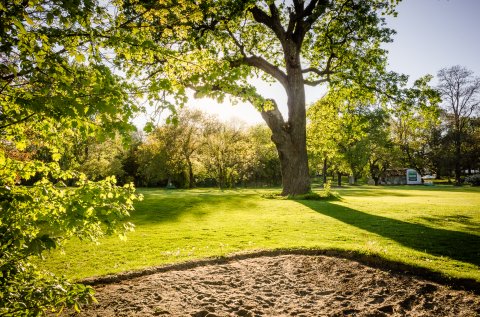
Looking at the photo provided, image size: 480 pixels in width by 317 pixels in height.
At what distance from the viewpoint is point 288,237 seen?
10.3 m

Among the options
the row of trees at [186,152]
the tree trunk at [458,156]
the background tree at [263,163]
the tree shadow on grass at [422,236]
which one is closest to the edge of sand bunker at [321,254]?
the tree shadow on grass at [422,236]

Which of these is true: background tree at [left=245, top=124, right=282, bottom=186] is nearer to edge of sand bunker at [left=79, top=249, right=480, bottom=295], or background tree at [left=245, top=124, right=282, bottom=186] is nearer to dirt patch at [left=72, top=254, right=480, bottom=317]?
edge of sand bunker at [left=79, top=249, right=480, bottom=295]

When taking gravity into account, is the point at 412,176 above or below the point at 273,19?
below

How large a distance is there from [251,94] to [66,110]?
294 centimetres

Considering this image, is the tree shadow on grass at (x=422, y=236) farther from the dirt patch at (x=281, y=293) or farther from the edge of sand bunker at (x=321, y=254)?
the dirt patch at (x=281, y=293)

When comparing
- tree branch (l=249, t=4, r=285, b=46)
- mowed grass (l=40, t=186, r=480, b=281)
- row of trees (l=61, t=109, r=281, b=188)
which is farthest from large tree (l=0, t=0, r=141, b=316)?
row of trees (l=61, t=109, r=281, b=188)

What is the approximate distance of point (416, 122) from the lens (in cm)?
1788

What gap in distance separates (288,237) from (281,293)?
169 inches

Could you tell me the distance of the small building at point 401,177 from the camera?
250 ft

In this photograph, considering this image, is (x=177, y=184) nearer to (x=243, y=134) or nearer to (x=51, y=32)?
(x=243, y=134)

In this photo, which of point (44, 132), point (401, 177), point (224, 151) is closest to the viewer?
point (44, 132)

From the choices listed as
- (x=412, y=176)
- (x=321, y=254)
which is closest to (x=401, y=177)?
(x=412, y=176)

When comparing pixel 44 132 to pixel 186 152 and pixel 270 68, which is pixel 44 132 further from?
pixel 186 152

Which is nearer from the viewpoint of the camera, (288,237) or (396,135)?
(288,237)
